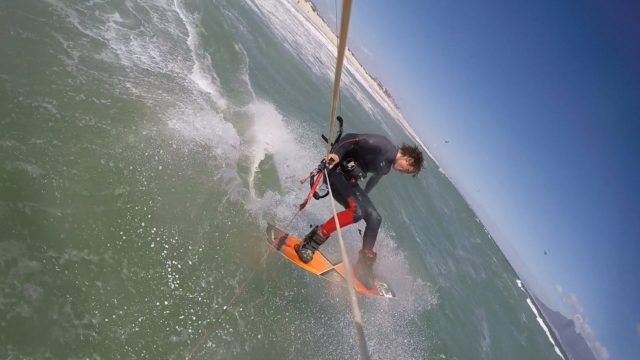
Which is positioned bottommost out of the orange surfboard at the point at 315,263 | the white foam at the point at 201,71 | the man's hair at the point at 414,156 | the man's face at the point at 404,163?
the white foam at the point at 201,71

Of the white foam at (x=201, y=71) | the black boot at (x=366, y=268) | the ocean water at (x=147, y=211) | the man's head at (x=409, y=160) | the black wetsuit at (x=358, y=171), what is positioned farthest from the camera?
the white foam at (x=201, y=71)

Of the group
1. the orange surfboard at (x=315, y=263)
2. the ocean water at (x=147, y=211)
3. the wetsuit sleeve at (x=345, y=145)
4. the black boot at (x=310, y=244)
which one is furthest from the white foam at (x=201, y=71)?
the black boot at (x=310, y=244)

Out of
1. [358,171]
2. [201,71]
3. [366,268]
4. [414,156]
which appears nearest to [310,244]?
[366,268]

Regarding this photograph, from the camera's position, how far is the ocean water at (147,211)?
16.6ft

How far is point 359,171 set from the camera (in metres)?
7.36

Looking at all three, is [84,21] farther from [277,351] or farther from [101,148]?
[277,351]

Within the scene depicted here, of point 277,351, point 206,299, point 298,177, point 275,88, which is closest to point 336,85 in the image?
point 206,299

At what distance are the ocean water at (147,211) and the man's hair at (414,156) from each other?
3463 mm

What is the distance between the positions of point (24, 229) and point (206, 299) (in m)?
2.68

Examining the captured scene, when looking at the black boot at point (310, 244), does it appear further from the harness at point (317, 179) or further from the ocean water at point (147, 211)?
the ocean water at point (147, 211)

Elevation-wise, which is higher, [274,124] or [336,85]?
[336,85]

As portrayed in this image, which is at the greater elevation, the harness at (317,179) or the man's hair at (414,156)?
the man's hair at (414,156)

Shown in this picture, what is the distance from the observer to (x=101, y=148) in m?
7.41

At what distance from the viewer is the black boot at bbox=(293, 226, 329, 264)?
745cm
